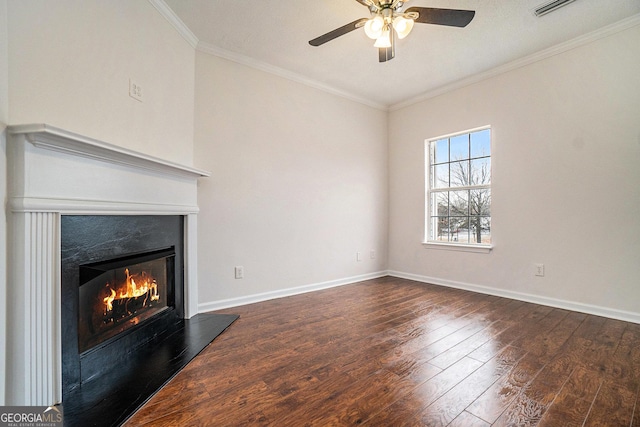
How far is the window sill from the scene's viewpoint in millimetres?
3491

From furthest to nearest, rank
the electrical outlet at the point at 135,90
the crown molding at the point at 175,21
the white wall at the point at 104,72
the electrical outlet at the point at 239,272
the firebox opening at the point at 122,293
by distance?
the electrical outlet at the point at 239,272 < the crown molding at the point at 175,21 < the electrical outlet at the point at 135,90 < the firebox opening at the point at 122,293 < the white wall at the point at 104,72

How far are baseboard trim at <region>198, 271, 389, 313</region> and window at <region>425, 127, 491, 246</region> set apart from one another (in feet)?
4.01

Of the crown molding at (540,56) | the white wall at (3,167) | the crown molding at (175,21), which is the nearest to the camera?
the white wall at (3,167)

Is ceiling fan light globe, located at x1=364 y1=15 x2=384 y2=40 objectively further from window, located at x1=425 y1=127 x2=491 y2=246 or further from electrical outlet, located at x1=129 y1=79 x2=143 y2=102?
window, located at x1=425 y1=127 x2=491 y2=246

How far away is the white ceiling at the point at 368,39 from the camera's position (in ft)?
7.61

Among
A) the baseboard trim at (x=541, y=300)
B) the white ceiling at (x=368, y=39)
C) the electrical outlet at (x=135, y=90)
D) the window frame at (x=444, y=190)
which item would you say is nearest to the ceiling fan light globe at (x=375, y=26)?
the white ceiling at (x=368, y=39)

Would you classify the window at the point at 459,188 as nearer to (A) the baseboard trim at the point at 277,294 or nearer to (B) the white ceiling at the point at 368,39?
(B) the white ceiling at the point at 368,39

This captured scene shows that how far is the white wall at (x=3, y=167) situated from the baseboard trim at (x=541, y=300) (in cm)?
407

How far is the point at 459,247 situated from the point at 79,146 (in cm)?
391

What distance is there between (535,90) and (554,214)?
137 centimetres

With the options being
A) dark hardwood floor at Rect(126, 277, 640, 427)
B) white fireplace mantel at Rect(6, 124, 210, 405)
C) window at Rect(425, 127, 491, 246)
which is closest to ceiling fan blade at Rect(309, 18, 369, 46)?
white fireplace mantel at Rect(6, 124, 210, 405)

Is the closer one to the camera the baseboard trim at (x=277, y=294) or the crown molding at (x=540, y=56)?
the crown molding at (x=540, y=56)

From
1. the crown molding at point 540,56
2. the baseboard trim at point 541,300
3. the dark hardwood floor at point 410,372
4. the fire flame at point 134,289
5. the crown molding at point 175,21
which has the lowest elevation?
the dark hardwood floor at point 410,372

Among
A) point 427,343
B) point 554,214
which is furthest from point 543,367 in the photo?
point 554,214
